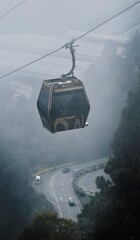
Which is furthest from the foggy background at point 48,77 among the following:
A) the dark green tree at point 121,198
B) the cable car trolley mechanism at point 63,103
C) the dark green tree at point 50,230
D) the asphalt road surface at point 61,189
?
the cable car trolley mechanism at point 63,103

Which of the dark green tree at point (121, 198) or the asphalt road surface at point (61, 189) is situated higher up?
the dark green tree at point (121, 198)

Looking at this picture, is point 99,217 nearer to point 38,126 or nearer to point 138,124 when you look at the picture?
point 138,124

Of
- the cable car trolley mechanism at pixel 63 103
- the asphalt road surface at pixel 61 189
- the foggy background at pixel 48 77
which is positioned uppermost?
the cable car trolley mechanism at pixel 63 103

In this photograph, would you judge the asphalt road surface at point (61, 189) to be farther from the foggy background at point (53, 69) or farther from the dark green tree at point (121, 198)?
the dark green tree at point (121, 198)

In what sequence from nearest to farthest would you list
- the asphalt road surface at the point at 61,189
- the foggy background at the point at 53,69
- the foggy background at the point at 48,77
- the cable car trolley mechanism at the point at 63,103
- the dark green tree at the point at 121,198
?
the cable car trolley mechanism at the point at 63,103 < the dark green tree at the point at 121,198 < the asphalt road surface at the point at 61,189 < the foggy background at the point at 48,77 < the foggy background at the point at 53,69

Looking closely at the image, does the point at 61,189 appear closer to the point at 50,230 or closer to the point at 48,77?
the point at 50,230

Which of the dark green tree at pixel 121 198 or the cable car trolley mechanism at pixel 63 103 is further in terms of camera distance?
the dark green tree at pixel 121 198
